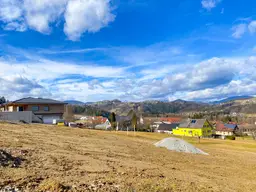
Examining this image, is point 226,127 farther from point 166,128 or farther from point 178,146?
point 178,146

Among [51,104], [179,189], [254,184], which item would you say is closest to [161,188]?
[179,189]

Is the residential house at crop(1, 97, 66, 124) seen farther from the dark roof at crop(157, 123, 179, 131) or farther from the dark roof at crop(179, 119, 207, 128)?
the dark roof at crop(157, 123, 179, 131)

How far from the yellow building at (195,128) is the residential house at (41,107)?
5755cm

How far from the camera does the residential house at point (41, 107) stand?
176ft

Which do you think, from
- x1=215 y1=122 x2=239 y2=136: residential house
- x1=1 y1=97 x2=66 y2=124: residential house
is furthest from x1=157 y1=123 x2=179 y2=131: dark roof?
x1=1 y1=97 x2=66 y2=124: residential house

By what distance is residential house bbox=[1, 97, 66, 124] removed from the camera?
176ft

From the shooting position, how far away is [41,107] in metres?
54.8

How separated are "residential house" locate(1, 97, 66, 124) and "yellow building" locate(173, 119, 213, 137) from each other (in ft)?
189

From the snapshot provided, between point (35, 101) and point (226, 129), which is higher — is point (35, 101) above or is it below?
above

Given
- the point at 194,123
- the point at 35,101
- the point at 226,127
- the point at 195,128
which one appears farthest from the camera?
the point at 226,127

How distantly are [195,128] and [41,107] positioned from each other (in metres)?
64.7

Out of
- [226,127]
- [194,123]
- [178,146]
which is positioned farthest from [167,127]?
[178,146]

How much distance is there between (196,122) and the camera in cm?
10112

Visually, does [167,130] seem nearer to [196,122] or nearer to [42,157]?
[196,122]
